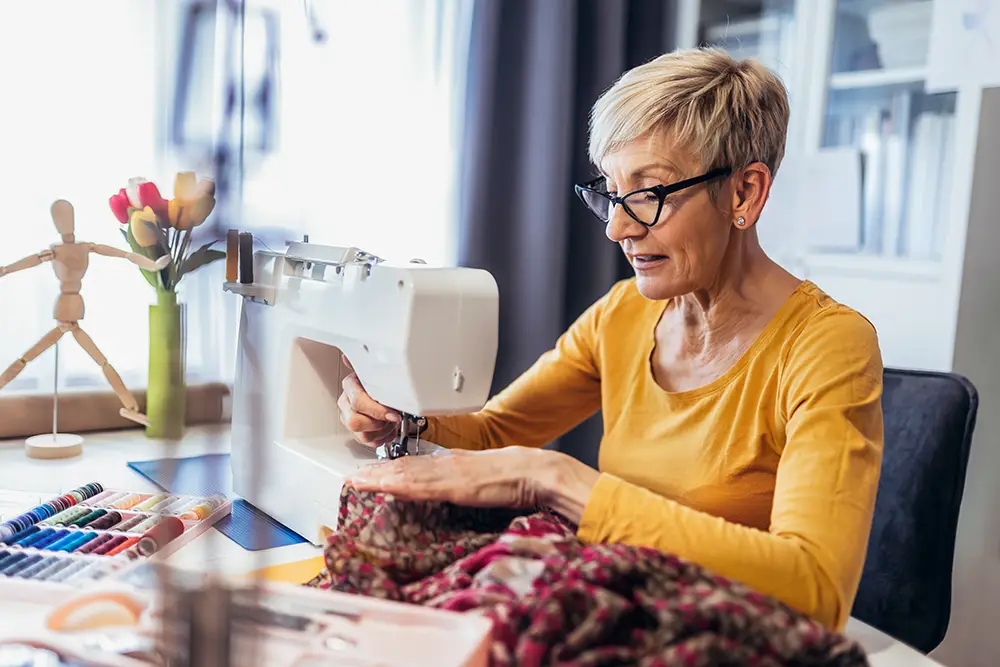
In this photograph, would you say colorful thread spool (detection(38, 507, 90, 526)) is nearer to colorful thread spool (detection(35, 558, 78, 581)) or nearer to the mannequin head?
colorful thread spool (detection(35, 558, 78, 581))

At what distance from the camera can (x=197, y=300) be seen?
1.42 feet

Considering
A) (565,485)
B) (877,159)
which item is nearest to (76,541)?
(565,485)

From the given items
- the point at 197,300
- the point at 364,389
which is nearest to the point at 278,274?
the point at 364,389

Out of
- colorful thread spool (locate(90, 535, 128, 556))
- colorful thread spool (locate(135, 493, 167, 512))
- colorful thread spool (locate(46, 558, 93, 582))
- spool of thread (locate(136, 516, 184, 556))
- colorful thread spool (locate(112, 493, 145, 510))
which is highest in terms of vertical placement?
spool of thread (locate(136, 516, 184, 556))

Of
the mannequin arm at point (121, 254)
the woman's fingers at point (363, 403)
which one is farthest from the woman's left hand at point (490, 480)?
the mannequin arm at point (121, 254)

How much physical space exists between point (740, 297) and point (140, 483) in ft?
3.02

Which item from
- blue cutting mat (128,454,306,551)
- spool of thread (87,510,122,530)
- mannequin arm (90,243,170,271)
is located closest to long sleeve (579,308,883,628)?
blue cutting mat (128,454,306,551)

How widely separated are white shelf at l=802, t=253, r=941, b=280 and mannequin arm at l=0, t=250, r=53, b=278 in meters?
1.68

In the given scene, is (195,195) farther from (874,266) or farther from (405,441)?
(874,266)

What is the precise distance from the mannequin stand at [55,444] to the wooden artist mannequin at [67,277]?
0.05 meters

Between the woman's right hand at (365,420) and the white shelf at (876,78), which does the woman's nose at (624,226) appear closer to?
the woman's right hand at (365,420)

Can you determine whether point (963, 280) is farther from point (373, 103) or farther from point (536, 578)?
point (536, 578)

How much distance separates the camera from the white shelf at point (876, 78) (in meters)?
2.08

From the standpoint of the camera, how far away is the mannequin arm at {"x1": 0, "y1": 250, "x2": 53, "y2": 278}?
1.43 meters
